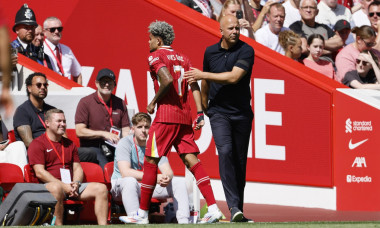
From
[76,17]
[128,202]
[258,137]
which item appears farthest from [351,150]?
[76,17]

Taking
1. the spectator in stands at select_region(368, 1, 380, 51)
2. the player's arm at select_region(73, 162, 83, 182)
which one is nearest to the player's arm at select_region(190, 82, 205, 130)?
the player's arm at select_region(73, 162, 83, 182)

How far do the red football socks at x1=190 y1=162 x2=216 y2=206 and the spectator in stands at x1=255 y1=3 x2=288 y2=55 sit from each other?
5.19 m

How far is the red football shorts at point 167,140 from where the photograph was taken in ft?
25.1

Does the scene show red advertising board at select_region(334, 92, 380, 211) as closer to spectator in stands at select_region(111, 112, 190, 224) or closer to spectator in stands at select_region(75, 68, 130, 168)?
spectator in stands at select_region(75, 68, 130, 168)

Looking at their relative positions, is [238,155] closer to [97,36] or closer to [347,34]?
[97,36]

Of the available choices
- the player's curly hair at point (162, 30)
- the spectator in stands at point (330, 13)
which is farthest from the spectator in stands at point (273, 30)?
the player's curly hair at point (162, 30)

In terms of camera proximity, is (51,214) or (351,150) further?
(351,150)

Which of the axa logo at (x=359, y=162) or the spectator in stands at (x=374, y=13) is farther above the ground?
the spectator in stands at (x=374, y=13)

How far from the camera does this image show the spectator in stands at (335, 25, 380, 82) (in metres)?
12.2

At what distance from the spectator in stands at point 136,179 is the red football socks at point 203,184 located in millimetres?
656

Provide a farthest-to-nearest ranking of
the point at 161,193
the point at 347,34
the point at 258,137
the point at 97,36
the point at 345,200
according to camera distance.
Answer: the point at 347,34 < the point at 97,36 < the point at 258,137 < the point at 345,200 < the point at 161,193

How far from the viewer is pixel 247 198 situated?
11.4 meters

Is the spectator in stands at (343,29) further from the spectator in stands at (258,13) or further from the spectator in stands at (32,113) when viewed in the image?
the spectator in stands at (32,113)

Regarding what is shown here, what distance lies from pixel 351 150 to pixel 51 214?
481 centimetres
